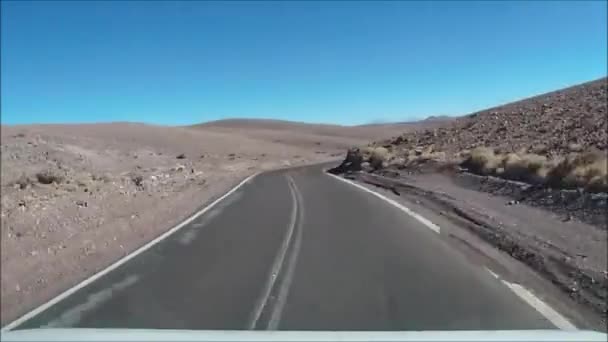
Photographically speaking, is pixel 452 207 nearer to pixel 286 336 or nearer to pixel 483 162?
pixel 483 162

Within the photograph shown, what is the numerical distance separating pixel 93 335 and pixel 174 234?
30.8 ft

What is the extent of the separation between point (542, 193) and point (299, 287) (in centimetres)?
1161

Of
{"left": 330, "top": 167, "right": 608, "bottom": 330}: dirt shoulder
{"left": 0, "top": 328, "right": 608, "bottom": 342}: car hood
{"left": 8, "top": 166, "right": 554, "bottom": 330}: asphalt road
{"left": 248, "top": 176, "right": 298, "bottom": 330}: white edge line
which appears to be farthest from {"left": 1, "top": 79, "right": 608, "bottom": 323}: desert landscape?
{"left": 0, "top": 328, "right": 608, "bottom": 342}: car hood

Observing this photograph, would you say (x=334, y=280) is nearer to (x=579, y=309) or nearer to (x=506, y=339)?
(x=579, y=309)

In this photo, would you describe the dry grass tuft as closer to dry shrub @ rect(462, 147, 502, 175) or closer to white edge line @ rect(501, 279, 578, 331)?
dry shrub @ rect(462, 147, 502, 175)

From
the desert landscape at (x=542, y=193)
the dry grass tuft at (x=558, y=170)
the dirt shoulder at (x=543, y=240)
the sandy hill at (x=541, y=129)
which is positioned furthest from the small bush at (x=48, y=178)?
the sandy hill at (x=541, y=129)

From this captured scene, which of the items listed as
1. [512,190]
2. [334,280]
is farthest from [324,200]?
[334,280]

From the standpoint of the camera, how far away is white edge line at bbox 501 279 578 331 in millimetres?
6804

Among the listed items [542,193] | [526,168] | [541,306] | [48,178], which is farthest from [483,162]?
[48,178]

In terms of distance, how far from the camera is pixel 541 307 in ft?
24.7

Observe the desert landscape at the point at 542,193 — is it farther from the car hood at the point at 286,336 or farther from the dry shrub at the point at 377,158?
the car hood at the point at 286,336

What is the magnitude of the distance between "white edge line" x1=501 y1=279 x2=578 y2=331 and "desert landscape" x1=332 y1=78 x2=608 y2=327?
563 millimetres

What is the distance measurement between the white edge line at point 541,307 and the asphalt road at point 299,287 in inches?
3.9

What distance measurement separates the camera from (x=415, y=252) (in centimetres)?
1127
